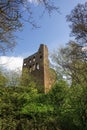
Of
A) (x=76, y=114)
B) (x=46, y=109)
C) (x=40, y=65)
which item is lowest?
(x=76, y=114)

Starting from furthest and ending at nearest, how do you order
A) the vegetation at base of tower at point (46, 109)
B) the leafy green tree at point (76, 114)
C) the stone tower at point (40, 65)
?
the stone tower at point (40, 65) < the leafy green tree at point (76, 114) < the vegetation at base of tower at point (46, 109)

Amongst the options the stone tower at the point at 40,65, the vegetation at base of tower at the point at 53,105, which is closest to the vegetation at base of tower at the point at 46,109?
the vegetation at base of tower at the point at 53,105

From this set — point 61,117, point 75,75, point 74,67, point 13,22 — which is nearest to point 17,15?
point 13,22

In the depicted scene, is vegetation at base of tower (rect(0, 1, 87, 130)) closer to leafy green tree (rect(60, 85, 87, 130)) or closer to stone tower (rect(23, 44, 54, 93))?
leafy green tree (rect(60, 85, 87, 130))

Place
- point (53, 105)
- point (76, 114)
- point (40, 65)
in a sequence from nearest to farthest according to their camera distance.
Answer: point (76, 114)
point (53, 105)
point (40, 65)

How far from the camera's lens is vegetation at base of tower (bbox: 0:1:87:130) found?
18781 mm

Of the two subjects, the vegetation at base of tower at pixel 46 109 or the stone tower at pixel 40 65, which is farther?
the stone tower at pixel 40 65

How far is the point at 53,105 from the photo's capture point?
24047mm

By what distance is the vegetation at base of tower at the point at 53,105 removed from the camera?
61.6 feet

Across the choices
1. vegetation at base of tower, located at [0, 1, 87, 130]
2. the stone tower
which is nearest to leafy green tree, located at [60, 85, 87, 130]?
vegetation at base of tower, located at [0, 1, 87, 130]

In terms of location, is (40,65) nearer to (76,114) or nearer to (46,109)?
(46,109)

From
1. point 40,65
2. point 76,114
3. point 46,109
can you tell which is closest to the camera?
point 76,114

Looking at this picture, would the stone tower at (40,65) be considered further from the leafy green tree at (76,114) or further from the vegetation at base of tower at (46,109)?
A: the leafy green tree at (76,114)

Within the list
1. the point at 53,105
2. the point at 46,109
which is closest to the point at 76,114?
the point at 46,109
